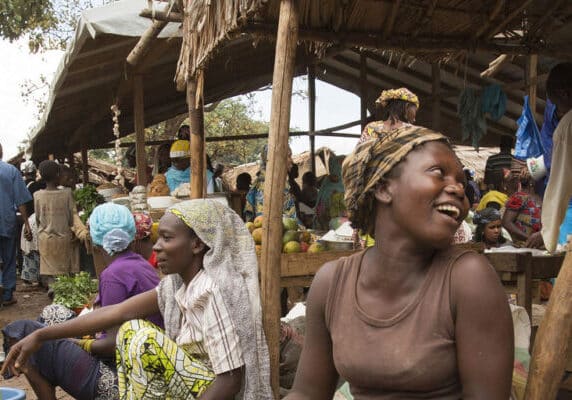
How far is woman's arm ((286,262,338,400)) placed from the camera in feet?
6.34

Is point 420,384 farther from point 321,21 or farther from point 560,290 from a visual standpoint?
point 321,21

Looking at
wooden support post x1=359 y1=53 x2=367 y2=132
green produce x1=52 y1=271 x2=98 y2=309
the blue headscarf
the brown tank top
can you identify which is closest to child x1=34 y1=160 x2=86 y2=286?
green produce x1=52 y1=271 x2=98 y2=309

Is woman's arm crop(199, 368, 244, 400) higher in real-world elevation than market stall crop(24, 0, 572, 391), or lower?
lower

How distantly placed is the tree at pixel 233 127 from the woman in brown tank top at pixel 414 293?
2019cm

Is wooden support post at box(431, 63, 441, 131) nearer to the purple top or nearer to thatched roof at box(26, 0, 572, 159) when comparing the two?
thatched roof at box(26, 0, 572, 159)

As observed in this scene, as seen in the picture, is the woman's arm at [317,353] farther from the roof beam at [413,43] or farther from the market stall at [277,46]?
the roof beam at [413,43]

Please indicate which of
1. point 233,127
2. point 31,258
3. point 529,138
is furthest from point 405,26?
point 233,127

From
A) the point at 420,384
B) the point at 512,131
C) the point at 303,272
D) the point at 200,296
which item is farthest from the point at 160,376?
the point at 512,131

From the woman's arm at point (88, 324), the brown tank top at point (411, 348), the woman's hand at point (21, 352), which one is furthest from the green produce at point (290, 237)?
the brown tank top at point (411, 348)

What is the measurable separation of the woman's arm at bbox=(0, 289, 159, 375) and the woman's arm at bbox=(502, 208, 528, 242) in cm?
414

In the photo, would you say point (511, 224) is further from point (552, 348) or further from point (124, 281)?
point (552, 348)

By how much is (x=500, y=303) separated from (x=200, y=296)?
146 cm

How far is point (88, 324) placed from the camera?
127 inches

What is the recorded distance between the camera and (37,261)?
32.7 feet
